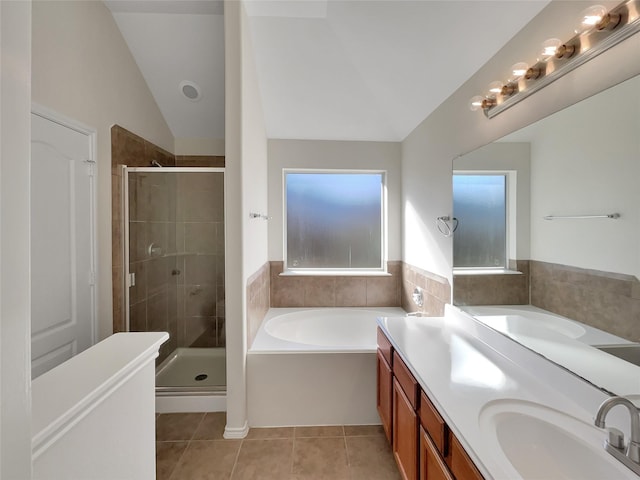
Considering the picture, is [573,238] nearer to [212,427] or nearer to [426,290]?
[426,290]

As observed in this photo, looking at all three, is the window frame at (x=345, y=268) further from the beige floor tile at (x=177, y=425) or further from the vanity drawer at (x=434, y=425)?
the vanity drawer at (x=434, y=425)

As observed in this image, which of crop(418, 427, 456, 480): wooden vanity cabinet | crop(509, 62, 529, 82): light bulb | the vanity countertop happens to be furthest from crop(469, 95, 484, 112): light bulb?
crop(418, 427, 456, 480): wooden vanity cabinet

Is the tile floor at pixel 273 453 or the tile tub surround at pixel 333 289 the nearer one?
the tile floor at pixel 273 453

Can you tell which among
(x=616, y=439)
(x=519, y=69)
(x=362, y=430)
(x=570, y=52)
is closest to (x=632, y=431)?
(x=616, y=439)

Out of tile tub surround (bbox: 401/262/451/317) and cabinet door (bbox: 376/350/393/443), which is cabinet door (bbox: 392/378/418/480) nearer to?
cabinet door (bbox: 376/350/393/443)

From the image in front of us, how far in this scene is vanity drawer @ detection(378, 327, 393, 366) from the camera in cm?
173

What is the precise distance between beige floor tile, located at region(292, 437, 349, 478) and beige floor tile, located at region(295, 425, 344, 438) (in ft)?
0.12

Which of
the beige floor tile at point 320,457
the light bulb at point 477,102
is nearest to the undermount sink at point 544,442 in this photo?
the beige floor tile at point 320,457

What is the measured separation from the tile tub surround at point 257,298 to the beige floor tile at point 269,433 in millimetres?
596

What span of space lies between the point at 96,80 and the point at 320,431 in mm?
2992

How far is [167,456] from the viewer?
1844 mm

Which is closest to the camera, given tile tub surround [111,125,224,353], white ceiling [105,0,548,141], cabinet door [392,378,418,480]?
cabinet door [392,378,418,480]

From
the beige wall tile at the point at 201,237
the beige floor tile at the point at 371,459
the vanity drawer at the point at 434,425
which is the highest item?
the beige wall tile at the point at 201,237

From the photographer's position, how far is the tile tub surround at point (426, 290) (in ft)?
7.13
